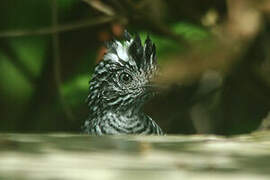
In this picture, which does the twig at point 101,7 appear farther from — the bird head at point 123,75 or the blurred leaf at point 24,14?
the bird head at point 123,75

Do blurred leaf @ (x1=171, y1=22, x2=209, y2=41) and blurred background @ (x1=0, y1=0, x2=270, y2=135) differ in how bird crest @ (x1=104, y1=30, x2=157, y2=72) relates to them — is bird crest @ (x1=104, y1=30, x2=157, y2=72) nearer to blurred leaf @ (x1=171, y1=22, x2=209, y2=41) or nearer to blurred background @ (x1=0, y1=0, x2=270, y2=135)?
blurred background @ (x1=0, y1=0, x2=270, y2=135)

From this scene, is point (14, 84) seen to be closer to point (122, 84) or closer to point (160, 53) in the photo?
point (160, 53)

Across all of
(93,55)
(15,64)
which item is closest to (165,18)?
(93,55)

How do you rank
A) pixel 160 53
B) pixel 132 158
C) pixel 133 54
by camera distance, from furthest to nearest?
1. pixel 160 53
2. pixel 133 54
3. pixel 132 158

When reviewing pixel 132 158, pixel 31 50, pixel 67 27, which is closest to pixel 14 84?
pixel 31 50

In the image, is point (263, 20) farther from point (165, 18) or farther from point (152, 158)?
point (152, 158)

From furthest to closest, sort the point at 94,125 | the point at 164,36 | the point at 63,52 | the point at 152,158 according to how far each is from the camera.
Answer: the point at 63,52
the point at 164,36
the point at 94,125
the point at 152,158

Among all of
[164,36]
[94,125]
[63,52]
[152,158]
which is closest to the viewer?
[152,158]
